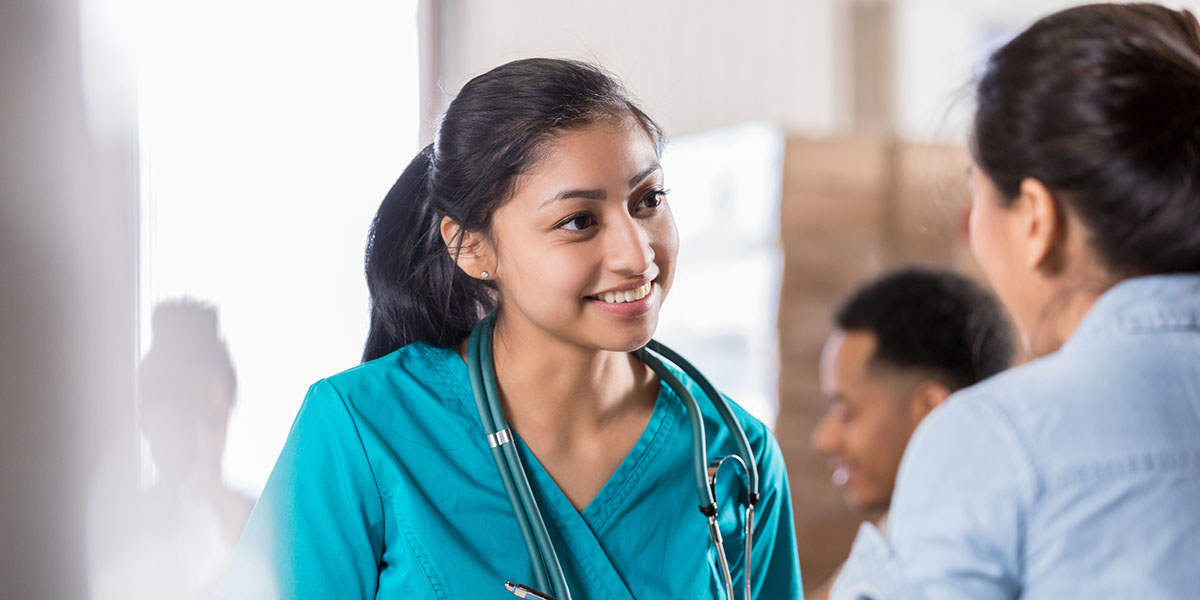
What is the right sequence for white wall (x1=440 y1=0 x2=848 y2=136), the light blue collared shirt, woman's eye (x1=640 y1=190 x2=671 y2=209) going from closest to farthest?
1. the light blue collared shirt
2. woman's eye (x1=640 y1=190 x2=671 y2=209)
3. white wall (x1=440 y1=0 x2=848 y2=136)

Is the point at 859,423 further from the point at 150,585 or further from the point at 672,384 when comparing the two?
the point at 150,585

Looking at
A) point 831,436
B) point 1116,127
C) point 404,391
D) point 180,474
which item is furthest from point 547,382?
point 831,436

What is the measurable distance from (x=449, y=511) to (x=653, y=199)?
337mm

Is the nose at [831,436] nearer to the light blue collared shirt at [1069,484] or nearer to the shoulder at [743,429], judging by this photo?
the shoulder at [743,429]

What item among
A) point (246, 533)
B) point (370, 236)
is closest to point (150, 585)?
point (246, 533)

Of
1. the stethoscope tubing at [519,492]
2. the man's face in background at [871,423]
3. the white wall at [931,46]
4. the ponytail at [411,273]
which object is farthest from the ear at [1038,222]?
the white wall at [931,46]

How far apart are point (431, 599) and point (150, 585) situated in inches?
9.0

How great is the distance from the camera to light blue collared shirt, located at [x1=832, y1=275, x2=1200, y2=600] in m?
0.61

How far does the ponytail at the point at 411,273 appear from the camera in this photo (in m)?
1.02

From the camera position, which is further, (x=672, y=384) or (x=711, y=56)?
(x=711, y=56)

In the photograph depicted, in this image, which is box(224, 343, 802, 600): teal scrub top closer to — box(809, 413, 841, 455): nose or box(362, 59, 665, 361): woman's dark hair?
box(362, 59, 665, 361): woman's dark hair

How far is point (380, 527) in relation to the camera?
925 millimetres

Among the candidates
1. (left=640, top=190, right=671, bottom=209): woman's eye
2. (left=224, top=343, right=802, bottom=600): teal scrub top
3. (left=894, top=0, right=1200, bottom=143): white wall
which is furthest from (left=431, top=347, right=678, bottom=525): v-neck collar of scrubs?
(left=894, top=0, right=1200, bottom=143): white wall

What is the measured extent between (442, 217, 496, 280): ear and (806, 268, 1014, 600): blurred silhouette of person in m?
0.83
